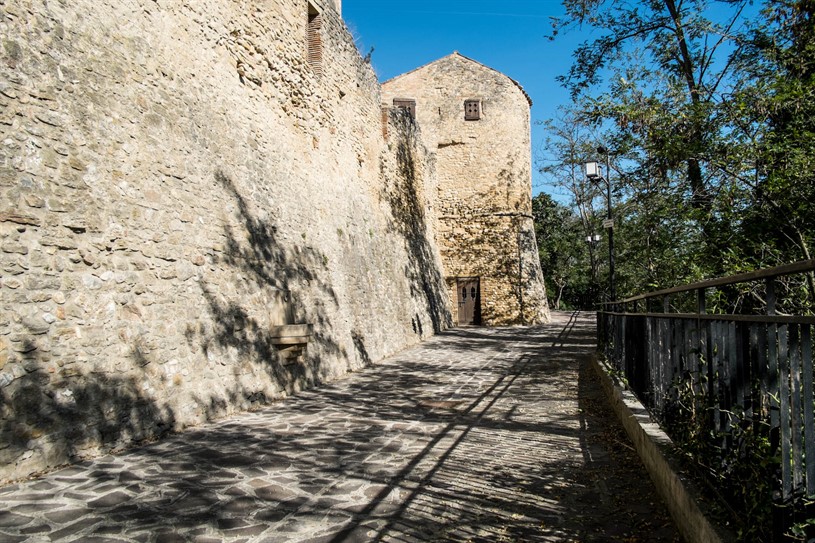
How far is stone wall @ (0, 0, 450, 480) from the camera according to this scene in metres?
4.42

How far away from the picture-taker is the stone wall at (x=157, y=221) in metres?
4.42

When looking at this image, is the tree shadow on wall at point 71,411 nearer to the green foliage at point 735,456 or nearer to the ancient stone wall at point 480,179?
the green foliage at point 735,456

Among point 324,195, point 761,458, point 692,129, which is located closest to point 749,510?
point 761,458

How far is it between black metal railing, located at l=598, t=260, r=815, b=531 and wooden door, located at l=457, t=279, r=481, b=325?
17.8 m

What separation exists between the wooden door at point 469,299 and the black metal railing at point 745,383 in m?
17.8

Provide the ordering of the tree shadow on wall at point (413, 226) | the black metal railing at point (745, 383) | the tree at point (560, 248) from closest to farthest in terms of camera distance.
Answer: the black metal railing at point (745, 383)
the tree shadow on wall at point (413, 226)
the tree at point (560, 248)

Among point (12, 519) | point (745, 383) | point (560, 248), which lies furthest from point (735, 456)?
point (560, 248)

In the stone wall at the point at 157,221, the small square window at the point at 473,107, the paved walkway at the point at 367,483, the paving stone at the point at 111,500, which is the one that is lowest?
the paved walkway at the point at 367,483

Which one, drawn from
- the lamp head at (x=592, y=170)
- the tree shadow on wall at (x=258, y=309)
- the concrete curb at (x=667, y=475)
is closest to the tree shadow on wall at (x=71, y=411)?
the tree shadow on wall at (x=258, y=309)

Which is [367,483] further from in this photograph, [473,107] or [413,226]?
[473,107]

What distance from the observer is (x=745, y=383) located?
2.49 m

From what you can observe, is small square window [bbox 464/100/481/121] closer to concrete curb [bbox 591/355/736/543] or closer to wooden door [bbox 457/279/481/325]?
wooden door [bbox 457/279/481/325]

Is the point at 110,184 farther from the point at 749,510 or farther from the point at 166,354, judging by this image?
the point at 749,510

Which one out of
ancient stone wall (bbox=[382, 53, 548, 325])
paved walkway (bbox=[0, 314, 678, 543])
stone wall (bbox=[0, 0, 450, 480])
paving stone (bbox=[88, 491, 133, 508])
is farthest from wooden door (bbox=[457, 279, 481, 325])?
paving stone (bbox=[88, 491, 133, 508])
